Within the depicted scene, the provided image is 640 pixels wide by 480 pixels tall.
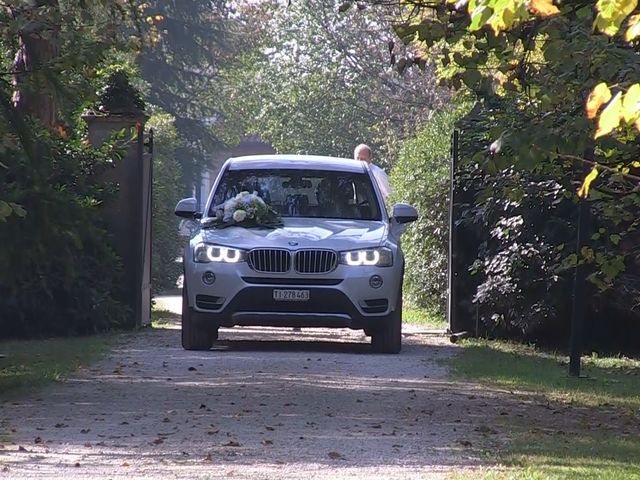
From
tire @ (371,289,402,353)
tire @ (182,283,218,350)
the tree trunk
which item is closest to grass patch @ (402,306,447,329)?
tire @ (371,289,402,353)

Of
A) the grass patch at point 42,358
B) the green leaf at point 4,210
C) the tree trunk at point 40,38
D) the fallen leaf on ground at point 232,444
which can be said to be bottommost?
the grass patch at point 42,358

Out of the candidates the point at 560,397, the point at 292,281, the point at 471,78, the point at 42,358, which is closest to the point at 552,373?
the point at 560,397

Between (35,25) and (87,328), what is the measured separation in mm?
6218

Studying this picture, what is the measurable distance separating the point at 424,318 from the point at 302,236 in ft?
22.2

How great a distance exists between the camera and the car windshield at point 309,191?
14.5 meters

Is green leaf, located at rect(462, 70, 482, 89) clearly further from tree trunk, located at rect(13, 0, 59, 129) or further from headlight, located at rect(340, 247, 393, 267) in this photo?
headlight, located at rect(340, 247, 393, 267)

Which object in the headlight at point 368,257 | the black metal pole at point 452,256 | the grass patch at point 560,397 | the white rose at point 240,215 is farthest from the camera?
the black metal pole at point 452,256

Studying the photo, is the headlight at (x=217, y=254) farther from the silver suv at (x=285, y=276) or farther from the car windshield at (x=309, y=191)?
the car windshield at (x=309, y=191)

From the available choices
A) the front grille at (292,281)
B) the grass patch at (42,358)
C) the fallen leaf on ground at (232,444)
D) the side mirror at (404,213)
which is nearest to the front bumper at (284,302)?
the front grille at (292,281)

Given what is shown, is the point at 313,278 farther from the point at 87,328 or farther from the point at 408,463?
the point at 408,463

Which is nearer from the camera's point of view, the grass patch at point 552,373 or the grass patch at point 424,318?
the grass patch at point 552,373

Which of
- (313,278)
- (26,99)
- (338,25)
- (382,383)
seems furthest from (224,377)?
(338,25)

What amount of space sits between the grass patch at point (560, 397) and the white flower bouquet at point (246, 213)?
7.41 ft

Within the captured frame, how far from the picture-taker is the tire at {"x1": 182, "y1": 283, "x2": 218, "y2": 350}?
13320 millimetres
